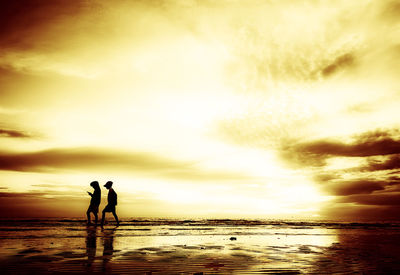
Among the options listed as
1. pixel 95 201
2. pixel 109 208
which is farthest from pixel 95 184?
pixel 109 208

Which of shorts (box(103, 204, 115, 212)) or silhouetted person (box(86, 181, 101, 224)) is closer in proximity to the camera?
shorts (box(103, 204, 115, 212))

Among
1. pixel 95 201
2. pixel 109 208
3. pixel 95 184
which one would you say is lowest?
pixel 109 208

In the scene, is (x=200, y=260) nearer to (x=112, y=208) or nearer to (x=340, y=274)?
(x=340, y=274)

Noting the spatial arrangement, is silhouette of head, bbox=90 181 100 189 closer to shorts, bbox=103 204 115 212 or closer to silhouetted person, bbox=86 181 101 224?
silhouetted person, bbox=86 181 101 224

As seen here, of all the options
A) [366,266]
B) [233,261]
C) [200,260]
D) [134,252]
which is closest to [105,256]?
[134,252]

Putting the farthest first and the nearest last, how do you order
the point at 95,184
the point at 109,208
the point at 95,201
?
1. the point at 95,184
2. the point at 95,201
3. the point at 109,208

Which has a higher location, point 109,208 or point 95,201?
point 95,201

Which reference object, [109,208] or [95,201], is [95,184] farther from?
[109,208]

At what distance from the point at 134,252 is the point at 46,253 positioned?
263 centimetres

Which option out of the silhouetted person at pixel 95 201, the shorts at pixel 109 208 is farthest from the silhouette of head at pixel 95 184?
the shorts at pixel 109 208

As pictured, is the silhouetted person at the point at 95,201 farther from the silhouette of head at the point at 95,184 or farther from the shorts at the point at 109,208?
the shorts at the point at 109,208

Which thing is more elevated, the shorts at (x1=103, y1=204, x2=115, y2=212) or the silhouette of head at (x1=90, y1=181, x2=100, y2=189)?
the silhouette of head at (x1=90, y1=181, x2=100, y2=189)

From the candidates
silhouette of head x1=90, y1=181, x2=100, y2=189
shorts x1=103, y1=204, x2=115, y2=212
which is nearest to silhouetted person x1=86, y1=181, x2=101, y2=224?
silhouette of head x1=90, y1=181, x2=100, y2=189

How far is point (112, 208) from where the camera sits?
18797 millimetres
